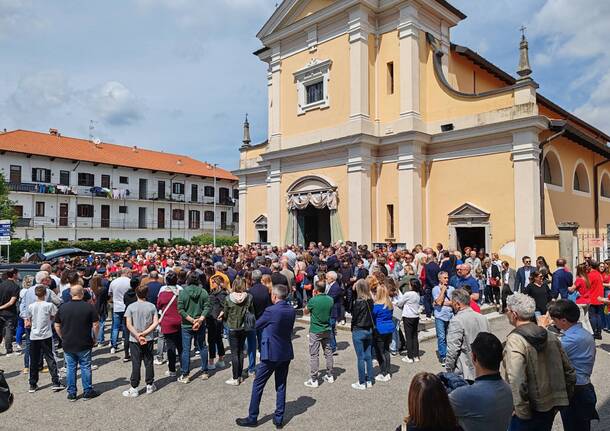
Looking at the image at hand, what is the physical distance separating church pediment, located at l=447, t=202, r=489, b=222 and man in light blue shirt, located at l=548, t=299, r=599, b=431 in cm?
1366

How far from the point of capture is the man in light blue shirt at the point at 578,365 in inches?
154

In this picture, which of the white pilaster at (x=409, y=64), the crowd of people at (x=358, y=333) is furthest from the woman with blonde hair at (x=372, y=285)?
the white pilaster at (x=409, y=64)

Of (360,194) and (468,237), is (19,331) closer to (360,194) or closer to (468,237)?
(360,194)

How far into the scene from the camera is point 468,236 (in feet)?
60.1

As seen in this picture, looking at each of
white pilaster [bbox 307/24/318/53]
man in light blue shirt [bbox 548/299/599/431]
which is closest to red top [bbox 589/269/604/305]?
man in light blue shirt [bbox 548/299/599/431]

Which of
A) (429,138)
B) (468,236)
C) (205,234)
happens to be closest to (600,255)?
(468,236)

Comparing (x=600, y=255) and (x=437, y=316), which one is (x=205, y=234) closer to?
(x=600, y=255)

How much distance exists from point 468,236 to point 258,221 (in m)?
12.2

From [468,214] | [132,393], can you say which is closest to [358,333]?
[132,393]

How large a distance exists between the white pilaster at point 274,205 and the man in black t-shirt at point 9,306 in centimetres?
1480

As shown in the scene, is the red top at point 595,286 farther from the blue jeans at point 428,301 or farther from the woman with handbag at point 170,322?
the woman with handbag at point 170,322

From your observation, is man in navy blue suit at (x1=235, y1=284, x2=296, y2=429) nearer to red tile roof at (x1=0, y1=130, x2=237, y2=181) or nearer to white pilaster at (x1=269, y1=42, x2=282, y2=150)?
white pilaster at (x1=269, y1=42, x2=282, y2=150)

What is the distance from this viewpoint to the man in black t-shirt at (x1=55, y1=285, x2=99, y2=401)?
6355 millimetres

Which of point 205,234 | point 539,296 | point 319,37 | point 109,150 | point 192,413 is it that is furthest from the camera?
point 205,234
